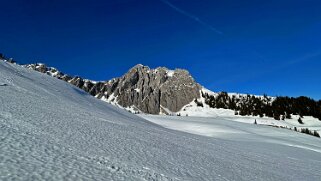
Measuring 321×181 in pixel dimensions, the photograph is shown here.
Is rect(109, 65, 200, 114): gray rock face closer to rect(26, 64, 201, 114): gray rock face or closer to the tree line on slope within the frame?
rect(26, 64, 201, 114): gray rock face

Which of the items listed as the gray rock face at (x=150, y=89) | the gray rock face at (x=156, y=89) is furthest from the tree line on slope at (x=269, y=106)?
the gray rock face at (x=150, y=89)

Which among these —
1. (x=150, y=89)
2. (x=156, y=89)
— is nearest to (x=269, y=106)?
(x=156, y=89)

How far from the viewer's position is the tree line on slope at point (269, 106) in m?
76.4

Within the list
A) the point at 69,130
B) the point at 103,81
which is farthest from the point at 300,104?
the point at 103,81

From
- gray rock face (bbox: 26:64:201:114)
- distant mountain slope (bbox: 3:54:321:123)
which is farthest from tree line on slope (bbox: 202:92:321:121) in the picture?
gray rock face (bbox: 26:64:201:114)

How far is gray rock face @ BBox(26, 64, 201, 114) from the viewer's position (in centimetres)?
13912

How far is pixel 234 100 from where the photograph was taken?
97.4 meters

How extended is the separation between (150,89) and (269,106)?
3332 inches

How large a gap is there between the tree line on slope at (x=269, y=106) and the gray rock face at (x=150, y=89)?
103 ft

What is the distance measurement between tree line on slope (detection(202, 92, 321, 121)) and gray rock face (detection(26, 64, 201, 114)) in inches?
1230

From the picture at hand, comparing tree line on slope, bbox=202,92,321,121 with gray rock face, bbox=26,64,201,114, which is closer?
tree line on slope, bbox=202,92,321,121

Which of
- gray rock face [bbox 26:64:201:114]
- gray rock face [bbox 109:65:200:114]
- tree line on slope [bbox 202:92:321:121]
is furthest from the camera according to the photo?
gray rock face [bbox 26:64:201:114]

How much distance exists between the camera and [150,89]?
161250mm

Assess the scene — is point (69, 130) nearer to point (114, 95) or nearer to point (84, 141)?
point (84, 141)
